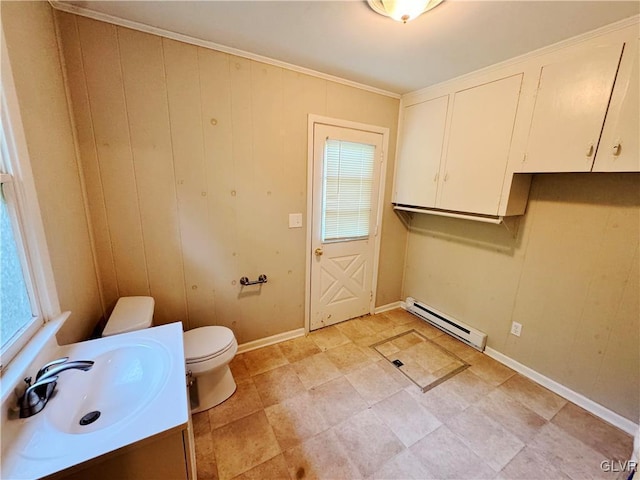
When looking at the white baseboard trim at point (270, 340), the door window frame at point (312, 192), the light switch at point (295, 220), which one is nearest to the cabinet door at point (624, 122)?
the door window frame at point (312, 192)

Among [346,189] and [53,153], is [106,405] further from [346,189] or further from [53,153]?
[346,189]

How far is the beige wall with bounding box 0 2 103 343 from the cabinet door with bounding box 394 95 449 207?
257 centimetres

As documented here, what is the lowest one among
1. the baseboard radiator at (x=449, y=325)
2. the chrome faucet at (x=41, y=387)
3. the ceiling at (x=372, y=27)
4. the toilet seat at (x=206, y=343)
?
the baseboard radiator at (x=449, y=325)

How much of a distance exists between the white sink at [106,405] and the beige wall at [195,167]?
693mm

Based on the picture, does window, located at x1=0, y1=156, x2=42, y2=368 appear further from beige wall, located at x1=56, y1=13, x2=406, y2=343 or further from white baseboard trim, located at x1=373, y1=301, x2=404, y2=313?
white baseboard trim, located at x1=373, y1=301, x2=404, y2=313

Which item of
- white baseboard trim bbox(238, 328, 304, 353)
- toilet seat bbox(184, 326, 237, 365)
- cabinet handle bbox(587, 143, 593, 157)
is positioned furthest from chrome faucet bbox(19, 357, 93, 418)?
cabinet handle bbox(587, 143, 593, 157)

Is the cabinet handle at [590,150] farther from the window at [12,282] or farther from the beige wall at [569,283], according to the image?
the window at [12,282]

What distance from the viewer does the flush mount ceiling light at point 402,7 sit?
3.99ft

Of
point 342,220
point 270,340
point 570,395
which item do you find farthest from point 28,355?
point 570,395

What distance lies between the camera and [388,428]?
1.62 meters

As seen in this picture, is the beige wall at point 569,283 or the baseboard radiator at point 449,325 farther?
the baseboard radiator at point 449,325

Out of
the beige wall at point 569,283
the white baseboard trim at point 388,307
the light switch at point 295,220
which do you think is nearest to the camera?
the beige wall at point 569,283

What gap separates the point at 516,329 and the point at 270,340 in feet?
6.93

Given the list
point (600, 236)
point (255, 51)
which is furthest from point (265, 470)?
point (255, 51)
